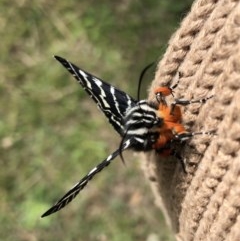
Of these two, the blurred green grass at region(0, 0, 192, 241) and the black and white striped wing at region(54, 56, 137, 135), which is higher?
the black and white striped wing at region(54, 56, 137, 135)

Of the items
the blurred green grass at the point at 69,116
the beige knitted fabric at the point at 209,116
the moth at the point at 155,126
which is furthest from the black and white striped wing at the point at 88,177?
the blurred green grass at the point at 69,116

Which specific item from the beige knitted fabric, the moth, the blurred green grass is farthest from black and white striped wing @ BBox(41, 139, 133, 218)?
the blurred green grass

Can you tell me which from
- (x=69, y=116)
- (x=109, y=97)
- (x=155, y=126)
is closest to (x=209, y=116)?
(x=155, y=126)

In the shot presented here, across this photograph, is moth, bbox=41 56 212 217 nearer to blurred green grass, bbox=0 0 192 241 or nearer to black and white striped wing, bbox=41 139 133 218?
black and white striped wing, bbox=41 139 133 218

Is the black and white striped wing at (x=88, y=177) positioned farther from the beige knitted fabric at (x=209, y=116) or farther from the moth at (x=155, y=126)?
the beige knitted fabric at (x=209, y=116)

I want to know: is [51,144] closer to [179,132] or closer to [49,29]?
[49,29]

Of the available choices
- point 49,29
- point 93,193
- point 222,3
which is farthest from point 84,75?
point 49,29
